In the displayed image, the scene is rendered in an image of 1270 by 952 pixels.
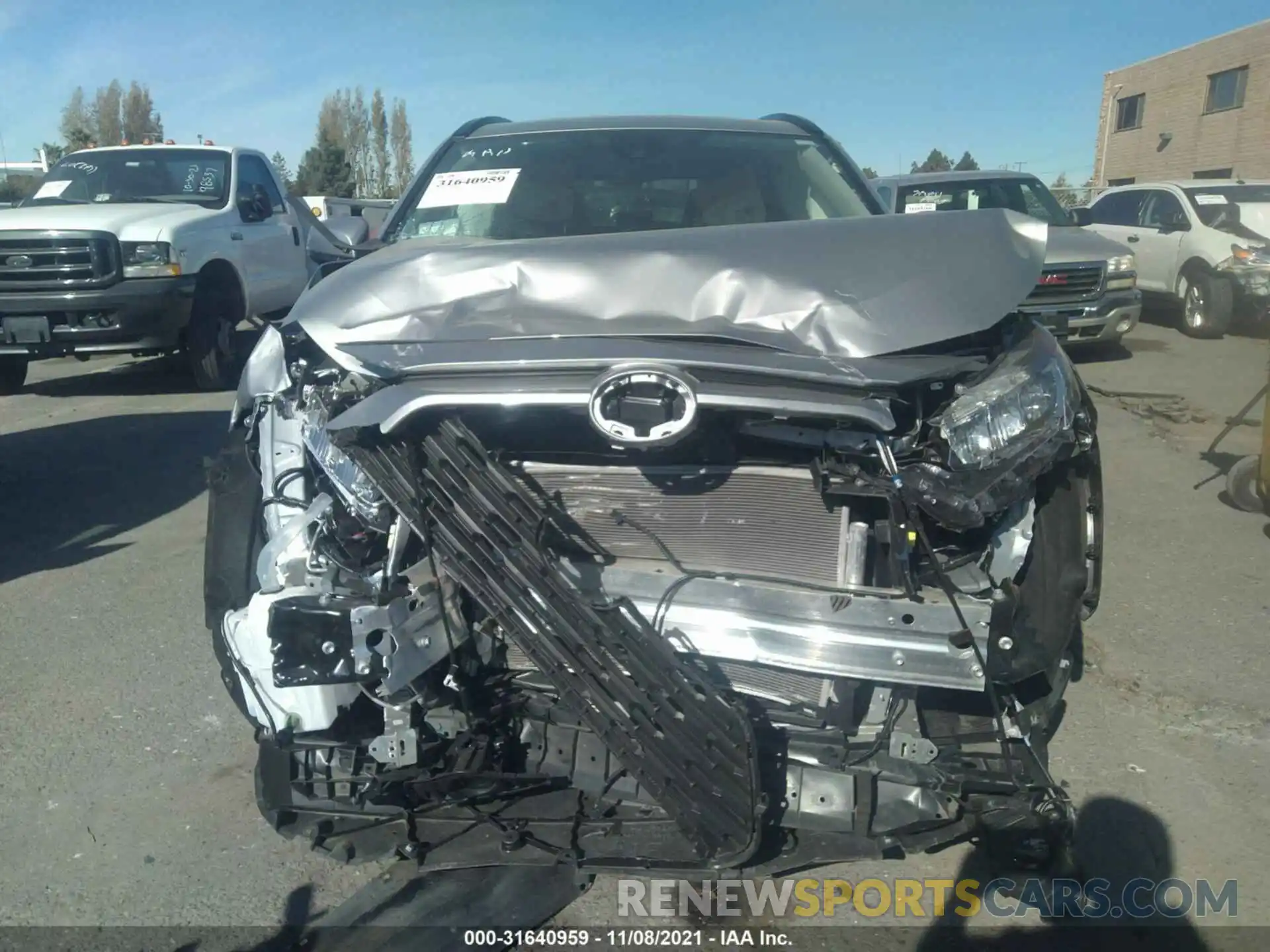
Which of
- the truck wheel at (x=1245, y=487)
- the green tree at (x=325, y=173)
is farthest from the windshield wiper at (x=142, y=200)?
the green tree at (x=325, y=173)

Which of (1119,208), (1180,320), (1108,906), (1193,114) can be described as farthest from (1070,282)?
(1193,114)

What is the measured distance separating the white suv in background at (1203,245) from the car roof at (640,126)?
9.78 metres

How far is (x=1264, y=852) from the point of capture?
2.84 metres

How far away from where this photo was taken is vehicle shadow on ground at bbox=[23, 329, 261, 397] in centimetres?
966

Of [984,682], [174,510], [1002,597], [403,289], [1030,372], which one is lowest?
[174,510]

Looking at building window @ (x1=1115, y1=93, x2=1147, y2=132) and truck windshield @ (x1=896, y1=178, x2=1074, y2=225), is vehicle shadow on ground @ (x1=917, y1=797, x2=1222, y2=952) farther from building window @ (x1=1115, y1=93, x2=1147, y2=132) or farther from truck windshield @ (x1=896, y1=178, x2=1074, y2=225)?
building window @ (x1=1115, y1=93, x2=1147, y2=132)

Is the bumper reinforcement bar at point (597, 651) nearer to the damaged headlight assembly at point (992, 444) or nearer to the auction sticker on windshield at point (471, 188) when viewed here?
the damaged headlight assembly at point (992, 444)

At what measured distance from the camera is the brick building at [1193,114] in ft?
90.7

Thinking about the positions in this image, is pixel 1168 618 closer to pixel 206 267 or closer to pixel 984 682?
pixel 984 682

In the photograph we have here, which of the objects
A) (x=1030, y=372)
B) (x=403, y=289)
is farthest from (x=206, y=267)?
(x=1030, y=372)

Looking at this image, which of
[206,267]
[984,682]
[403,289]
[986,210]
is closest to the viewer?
[984,682]

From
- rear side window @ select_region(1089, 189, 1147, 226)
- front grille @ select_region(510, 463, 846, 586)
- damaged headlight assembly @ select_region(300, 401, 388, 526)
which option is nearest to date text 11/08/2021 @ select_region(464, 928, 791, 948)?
front grille @ select_region(510, 463, 846, 586)

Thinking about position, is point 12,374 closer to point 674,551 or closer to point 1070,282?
point 674,551

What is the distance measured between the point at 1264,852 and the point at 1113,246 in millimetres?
8565
